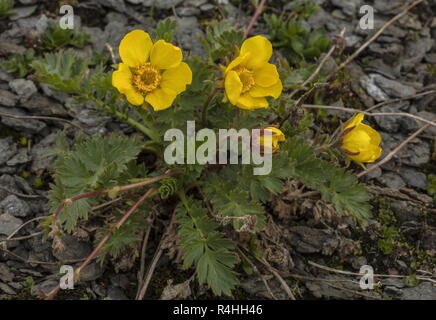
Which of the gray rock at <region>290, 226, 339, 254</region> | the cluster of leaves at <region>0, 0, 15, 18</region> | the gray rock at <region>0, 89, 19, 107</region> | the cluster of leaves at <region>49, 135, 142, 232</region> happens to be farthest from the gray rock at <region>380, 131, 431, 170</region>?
the cluster of leaves at <region>0, 0, 15, 18</region>

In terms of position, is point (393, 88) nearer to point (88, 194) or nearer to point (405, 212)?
point (405, 212)

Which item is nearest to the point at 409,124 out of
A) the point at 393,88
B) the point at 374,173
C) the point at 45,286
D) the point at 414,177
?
the point at 393,88

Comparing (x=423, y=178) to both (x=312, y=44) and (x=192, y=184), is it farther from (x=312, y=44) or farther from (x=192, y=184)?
(x=192, y=184)

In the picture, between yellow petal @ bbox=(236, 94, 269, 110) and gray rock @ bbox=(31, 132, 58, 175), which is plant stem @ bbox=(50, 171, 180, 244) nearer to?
yellow petal @ bbox=(236, 94, 269, 110)

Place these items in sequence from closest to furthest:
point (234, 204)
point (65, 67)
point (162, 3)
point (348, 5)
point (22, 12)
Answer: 1. point (234, 204)
2. point (65, 67)
3. point (22, 12)
4. point (162, 3)
5. point (348, 5)

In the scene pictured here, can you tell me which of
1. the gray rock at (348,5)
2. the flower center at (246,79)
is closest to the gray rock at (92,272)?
the flower center at (246,79)
